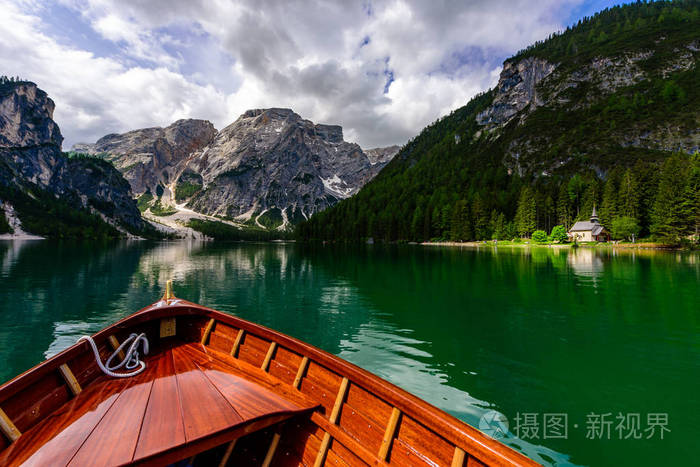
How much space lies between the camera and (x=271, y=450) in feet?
15.8

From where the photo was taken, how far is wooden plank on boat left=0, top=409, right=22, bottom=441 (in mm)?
4025

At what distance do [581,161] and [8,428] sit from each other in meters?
173

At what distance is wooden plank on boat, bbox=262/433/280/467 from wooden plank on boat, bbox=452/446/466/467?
289cm

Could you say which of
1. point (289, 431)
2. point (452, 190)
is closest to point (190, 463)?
point (289, 431)

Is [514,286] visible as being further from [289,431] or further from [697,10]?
[697,10]

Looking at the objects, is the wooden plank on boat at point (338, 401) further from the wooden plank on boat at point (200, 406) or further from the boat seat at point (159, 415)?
the wooden plank on boat at point (200, 406)

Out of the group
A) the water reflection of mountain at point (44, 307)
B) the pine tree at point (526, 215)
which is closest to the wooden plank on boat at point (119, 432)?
the water reflection of mountain at point (44, 307)

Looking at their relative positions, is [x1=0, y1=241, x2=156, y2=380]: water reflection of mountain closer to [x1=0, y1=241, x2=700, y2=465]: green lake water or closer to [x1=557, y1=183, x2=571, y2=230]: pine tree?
[x1=0, y1=241, x2=700, y2=465]: green lake water

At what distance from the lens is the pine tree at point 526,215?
10562 centimetres

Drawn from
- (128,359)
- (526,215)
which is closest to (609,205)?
(526,215)

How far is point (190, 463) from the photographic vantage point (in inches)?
184

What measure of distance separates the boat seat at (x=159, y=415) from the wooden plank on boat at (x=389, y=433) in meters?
1.46

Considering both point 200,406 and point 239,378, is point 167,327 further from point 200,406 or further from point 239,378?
point 200,406

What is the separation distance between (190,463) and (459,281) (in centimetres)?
2891
